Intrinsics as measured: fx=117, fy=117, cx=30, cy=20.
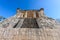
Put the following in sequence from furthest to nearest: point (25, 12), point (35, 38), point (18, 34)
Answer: point (25, 12)
point (18, 34)
point (35, 38)

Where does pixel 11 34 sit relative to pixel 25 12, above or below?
below

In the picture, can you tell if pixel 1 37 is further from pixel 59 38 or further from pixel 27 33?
pixel 59 38

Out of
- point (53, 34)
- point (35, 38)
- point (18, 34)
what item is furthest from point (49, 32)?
point (18, 34)

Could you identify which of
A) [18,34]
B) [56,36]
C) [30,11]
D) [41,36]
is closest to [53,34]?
[56,36]

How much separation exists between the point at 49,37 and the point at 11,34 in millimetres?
2053

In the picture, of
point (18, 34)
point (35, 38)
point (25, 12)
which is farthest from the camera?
point (25, 12)

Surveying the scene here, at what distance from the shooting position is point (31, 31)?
673 centimetres

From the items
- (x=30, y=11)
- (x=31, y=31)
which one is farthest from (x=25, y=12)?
(x=31, y=31)

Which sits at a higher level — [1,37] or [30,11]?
[30,11]

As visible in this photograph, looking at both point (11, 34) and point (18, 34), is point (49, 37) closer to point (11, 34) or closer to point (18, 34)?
point (18, 34)

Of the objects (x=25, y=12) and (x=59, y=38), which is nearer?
(x=59, y=38)

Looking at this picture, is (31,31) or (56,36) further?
(31,31)

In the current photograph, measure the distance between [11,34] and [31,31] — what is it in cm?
115

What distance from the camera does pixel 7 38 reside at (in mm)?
5949
